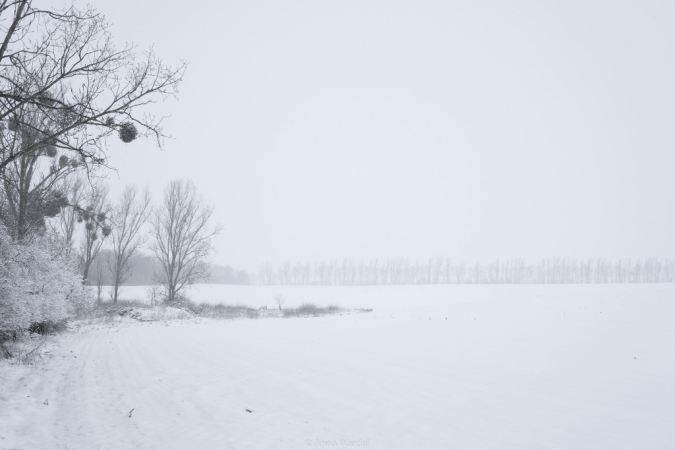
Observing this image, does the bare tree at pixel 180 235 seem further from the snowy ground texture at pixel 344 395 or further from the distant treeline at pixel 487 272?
the distant treeline at pixel 487 272

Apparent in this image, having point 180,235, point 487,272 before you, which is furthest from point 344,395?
point 487,272

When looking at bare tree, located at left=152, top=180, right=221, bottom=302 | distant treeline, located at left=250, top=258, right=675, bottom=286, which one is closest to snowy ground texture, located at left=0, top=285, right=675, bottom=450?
bare tree, located at left=152, top=180, right=221, bottom=302

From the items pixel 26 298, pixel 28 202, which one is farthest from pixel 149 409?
pixel 28 202

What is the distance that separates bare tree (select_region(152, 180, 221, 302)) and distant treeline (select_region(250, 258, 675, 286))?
89069mm

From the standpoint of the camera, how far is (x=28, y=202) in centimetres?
998

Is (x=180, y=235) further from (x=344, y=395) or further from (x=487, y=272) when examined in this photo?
(x=487, y=272)

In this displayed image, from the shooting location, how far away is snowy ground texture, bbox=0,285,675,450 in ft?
14.2

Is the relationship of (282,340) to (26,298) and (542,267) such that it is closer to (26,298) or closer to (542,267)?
(26,298)

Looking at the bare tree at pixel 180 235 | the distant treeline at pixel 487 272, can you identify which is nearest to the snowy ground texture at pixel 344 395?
the bare tree at pixel 180 235

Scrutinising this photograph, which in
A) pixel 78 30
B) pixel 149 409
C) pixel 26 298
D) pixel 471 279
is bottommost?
pixel 471 279

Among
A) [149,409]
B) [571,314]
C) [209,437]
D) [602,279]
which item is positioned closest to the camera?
[209,437]

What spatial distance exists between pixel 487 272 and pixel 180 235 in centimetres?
12439

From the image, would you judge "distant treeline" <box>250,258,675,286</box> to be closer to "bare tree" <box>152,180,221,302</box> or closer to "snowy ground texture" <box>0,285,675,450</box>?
"bare tree" <box>152,180,221,302</box>

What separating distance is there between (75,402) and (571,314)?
2256 cm
